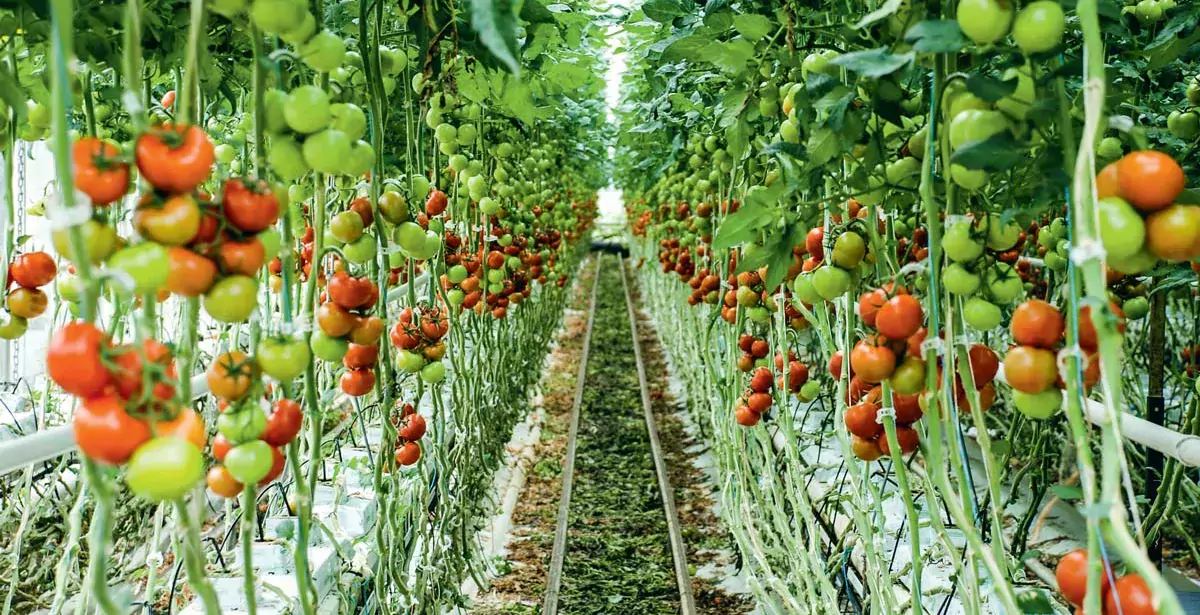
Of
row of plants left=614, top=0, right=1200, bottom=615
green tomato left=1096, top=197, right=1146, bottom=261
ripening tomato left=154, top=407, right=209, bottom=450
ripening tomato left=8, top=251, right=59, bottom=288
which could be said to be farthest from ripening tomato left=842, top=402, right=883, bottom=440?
ripening tomato left=8, top=251, right=59, bottom=288

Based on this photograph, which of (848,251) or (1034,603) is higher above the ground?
(848,251)

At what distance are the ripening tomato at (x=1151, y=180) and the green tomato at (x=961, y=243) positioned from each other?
0.68 feet

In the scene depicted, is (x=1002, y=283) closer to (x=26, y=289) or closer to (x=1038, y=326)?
(x=1038, y=326)

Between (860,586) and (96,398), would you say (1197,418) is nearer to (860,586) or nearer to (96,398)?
(860,586)

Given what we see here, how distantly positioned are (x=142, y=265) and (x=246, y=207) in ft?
0.38

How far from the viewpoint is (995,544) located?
3.56 feet

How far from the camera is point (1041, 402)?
3.00 ft

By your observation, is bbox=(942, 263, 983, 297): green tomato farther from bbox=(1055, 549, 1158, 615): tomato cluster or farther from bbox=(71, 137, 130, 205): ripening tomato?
bbox=(71, 137, 130, 205): ripening tomato

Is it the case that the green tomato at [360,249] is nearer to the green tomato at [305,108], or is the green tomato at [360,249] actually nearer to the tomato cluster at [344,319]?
the tomato cluster at [344,319]

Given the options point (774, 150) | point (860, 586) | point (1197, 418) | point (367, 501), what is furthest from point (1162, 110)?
point (367, 501)

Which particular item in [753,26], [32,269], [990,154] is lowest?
[32,269]

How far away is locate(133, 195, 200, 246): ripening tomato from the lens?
2.29 feet

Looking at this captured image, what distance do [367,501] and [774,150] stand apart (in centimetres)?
179

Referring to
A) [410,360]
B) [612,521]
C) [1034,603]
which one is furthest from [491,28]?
[612,521]
